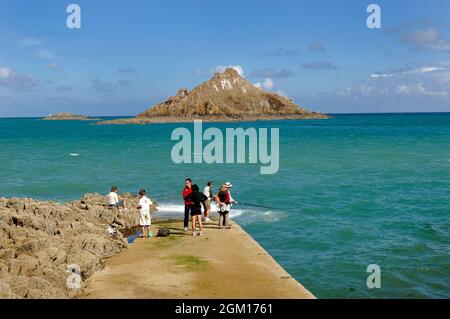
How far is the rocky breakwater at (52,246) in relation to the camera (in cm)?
1015

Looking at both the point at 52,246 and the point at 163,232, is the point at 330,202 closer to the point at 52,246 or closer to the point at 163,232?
the point at 163,232

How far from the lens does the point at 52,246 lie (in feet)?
41.8

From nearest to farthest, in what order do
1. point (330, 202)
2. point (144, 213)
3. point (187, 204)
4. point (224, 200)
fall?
1. point (144, 213)
2. point (187, 204)
3. point (224, 200)
4. point (330, 202)

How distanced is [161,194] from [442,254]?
61.7ft

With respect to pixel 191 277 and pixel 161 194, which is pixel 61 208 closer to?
pixel 191 277

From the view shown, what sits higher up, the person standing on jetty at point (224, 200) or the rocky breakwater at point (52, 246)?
the person standing on jetty at point (224, 200)

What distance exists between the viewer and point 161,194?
31.1 metres

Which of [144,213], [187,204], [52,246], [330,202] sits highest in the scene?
[187,204]

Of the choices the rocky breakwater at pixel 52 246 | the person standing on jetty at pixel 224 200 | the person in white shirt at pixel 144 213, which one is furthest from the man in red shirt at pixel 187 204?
the rocky breakwater at pixel 52 246

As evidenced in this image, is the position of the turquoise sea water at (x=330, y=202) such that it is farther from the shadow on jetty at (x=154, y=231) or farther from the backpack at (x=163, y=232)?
the backpack at (x=163, y=232)

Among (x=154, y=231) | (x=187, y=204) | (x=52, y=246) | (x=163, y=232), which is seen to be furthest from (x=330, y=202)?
(x=52, y=246)

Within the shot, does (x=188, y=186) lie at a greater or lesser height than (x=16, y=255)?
greater
